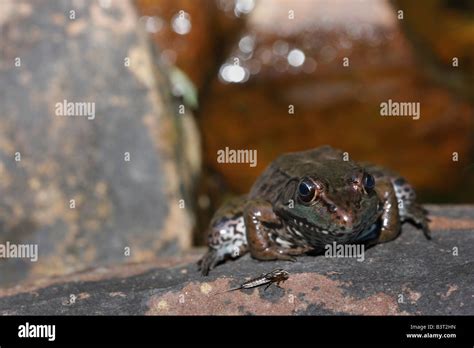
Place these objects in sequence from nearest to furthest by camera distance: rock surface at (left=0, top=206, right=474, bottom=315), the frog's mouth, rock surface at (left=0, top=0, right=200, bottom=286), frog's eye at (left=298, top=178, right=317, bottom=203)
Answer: rock surface at (left=0, top=206, right=474, bottom=315) → the frog's mouth → frog's eye at (left=298, top=178, right=317, bottom=203) → rock surface at (left=0, top=0, right=200, bottom=286)

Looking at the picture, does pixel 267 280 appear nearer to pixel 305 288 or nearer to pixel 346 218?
pixel 305 288

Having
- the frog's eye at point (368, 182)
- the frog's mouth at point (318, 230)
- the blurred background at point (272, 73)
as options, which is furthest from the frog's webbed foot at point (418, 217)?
the blurred background at point (272, 73)

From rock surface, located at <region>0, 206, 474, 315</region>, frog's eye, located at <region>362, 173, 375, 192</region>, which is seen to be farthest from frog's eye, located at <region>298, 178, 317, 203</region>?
rock surface, located at <region>0, 206, 474, 315</region>

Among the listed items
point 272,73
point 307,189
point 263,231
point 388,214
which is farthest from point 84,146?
point 272,73

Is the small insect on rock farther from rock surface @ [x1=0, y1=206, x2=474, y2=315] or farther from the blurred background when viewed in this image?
the blurred background

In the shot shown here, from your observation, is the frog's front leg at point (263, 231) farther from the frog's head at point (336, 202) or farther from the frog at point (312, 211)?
the frog's head at point (336, 202)

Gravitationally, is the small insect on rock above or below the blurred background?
below

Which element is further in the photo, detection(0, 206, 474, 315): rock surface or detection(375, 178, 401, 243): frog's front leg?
detection(375, 178, 401, 243): frog's front leg
